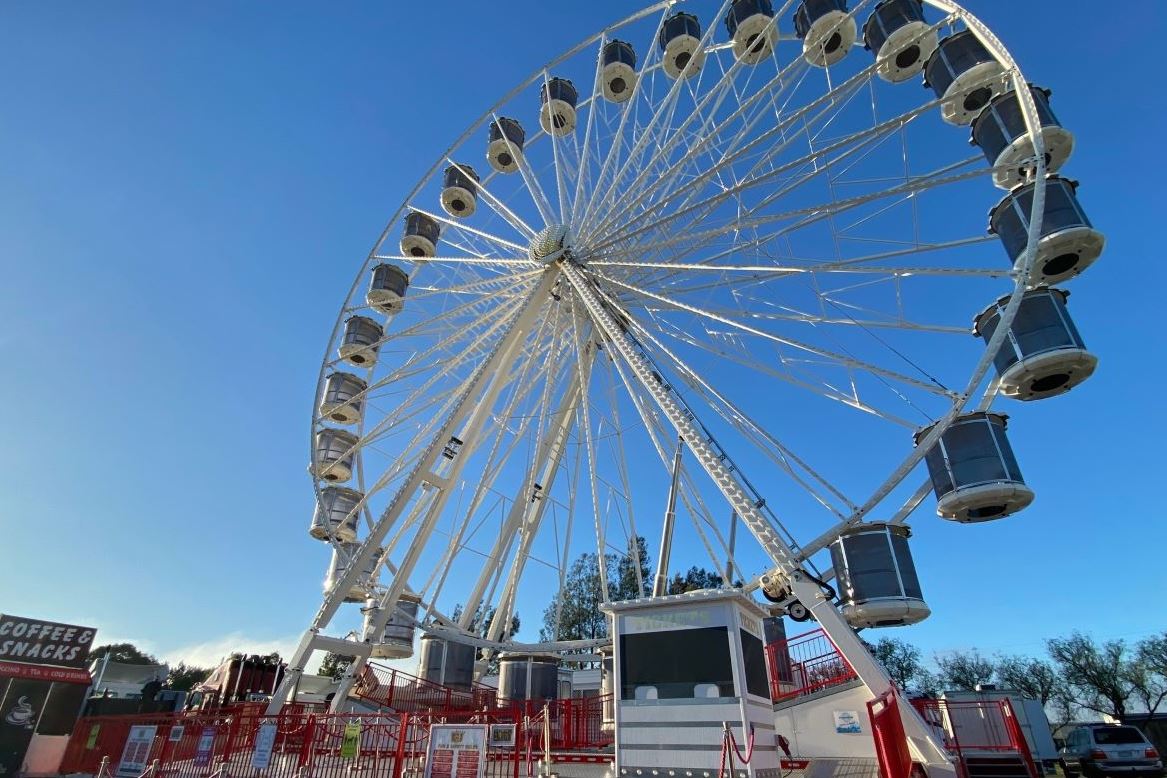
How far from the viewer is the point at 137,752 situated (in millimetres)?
12758

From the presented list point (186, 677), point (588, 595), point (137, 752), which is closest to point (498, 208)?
point (137, 752)

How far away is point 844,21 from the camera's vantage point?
15031mm

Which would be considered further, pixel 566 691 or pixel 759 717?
pixel 566 691

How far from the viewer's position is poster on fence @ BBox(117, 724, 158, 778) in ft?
41.0

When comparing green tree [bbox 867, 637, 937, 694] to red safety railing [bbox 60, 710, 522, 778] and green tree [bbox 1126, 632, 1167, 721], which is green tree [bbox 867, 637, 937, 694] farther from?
red safety railing [bbox 60, 710, 522, 778]

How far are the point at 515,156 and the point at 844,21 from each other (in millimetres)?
9725

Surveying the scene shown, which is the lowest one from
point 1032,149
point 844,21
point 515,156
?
point 1032,149

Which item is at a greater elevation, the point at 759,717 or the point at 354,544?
the point at 354,544

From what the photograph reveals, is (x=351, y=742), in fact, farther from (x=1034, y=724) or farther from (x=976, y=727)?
(x=1034, y=724)

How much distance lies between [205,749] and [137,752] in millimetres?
2643

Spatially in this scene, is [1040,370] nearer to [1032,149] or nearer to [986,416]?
[986,416]

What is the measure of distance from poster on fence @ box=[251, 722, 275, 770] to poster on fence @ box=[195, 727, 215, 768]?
1.70 meters

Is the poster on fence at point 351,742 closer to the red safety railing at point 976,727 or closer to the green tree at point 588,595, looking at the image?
the red safety railing at point 976,727

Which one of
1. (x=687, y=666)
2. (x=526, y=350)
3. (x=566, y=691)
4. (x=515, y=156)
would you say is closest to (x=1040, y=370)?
(x=687, y=666)
